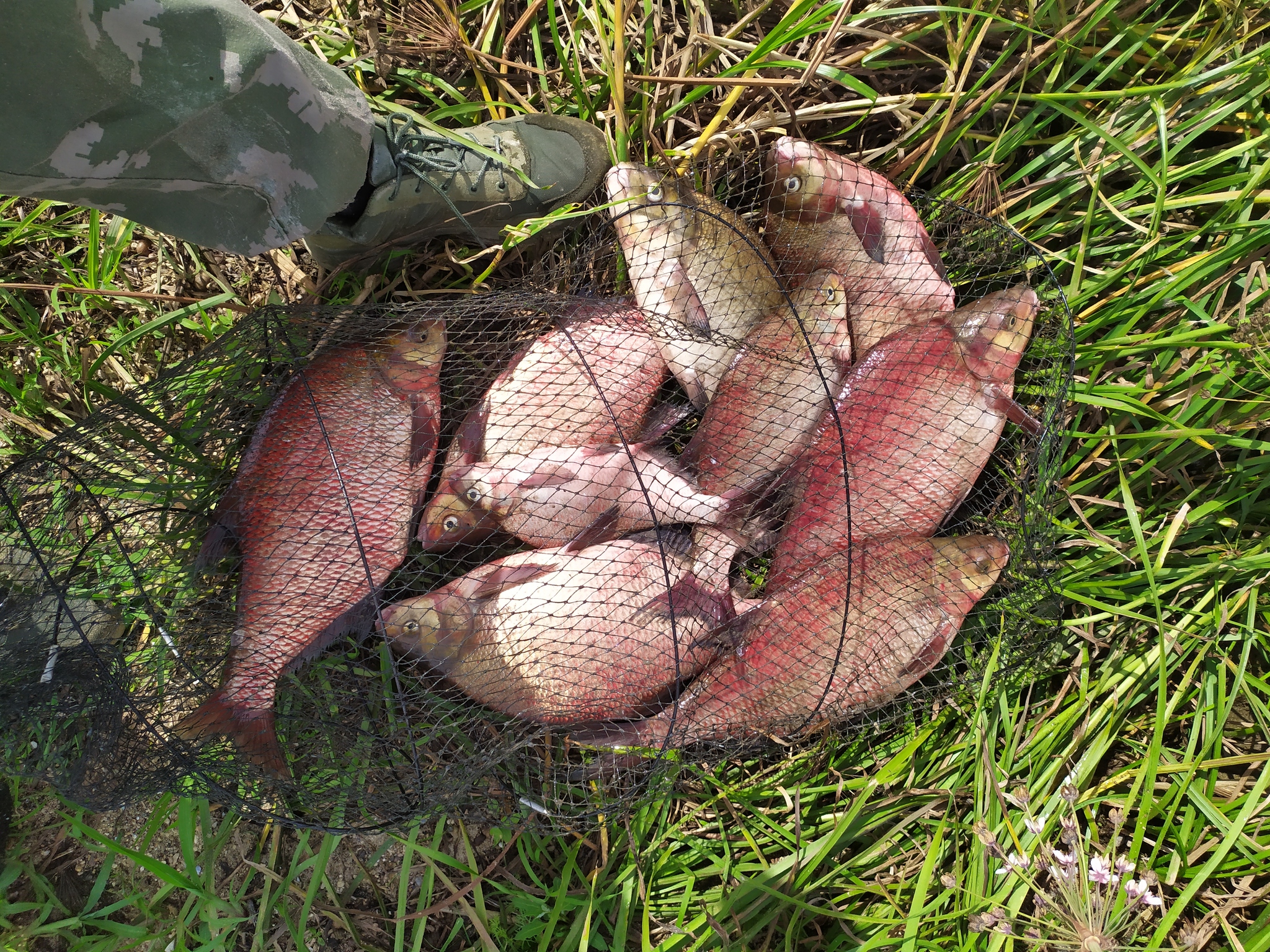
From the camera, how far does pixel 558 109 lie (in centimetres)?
262

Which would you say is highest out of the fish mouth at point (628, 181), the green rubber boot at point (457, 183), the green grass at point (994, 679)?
the green rubber boot at point (457, 183)

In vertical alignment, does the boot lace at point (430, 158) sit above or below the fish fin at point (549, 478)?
above

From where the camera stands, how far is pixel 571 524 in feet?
7.54

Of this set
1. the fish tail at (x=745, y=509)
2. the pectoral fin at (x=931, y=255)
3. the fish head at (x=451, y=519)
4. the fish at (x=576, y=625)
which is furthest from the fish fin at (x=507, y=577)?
the pectoral fin at (x=931, y=255)

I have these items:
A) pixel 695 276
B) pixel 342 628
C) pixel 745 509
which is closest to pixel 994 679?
pixel 745 509

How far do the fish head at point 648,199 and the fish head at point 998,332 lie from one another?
863 mm

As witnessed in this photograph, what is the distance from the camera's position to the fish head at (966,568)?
7.18 ft

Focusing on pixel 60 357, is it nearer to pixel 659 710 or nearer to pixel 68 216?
pixel 68 216

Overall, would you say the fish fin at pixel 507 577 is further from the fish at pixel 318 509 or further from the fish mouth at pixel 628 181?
the fish mouth at pixel 628 181

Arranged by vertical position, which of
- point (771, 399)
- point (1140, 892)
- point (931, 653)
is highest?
point (771, 399)

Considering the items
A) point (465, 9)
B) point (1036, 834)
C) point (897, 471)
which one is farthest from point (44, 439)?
point (1036, 834)

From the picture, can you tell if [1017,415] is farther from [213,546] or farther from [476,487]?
[213,546]

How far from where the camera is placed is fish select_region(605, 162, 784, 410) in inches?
93.2

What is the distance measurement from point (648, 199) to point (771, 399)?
0.71 metres
